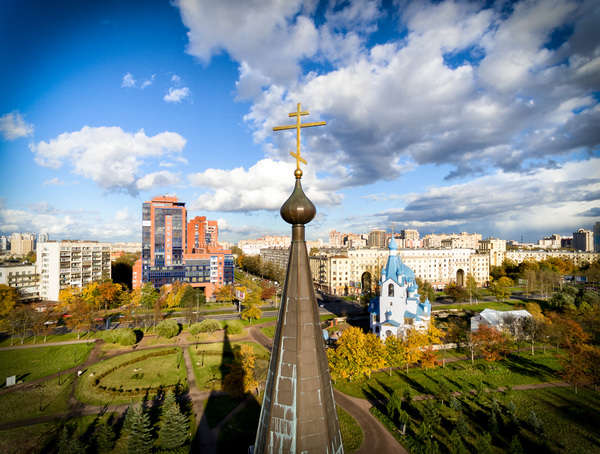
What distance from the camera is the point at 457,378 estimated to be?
83.5ft

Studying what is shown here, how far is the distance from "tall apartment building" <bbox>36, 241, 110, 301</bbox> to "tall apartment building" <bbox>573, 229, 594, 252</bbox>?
17769 centimetres

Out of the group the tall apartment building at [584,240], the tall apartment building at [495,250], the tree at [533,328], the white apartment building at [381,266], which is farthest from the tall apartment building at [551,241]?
the tree at [533,328]

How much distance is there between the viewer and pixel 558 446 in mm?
16719

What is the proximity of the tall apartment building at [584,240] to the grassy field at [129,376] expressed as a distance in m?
168

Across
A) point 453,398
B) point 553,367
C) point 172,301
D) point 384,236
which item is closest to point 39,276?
point 172,301

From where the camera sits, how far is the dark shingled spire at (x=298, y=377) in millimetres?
4637

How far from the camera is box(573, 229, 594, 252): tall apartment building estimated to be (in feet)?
432

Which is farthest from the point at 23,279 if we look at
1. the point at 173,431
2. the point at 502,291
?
the point at 502,291

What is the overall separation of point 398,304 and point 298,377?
A: 1174 inches

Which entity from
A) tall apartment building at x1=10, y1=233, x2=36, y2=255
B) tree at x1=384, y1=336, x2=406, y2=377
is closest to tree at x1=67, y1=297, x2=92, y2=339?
tree at x1=384, y1=336, x2=406, y2=377

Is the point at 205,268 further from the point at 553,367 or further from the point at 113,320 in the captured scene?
the point at 553,367

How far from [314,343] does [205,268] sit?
58.0 m

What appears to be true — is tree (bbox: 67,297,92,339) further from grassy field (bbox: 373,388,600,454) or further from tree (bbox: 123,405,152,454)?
grassy field (bbox: 373,388,600,454)

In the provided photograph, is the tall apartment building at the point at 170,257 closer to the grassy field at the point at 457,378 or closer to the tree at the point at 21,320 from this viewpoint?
the tree at the point at 21,320
